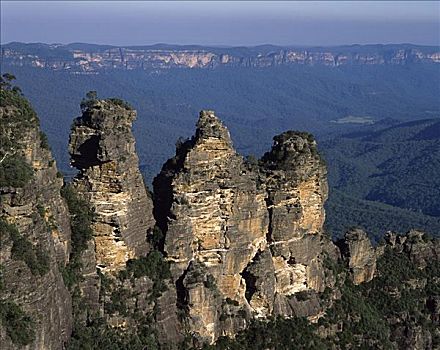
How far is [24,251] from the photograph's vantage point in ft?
84.8

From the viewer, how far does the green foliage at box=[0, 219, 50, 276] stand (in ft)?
84.0

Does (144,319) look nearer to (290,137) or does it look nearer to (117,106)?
(117,106)

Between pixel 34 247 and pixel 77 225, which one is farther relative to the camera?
pixel 77 225

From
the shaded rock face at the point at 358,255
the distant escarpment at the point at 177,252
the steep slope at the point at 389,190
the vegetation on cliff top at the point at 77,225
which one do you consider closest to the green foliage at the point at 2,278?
the distant escarpment at the point at 177,252

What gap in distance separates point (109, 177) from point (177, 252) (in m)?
5.27

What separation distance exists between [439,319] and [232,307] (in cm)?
1648

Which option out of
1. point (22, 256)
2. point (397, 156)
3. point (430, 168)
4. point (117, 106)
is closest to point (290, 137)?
point (117, 106)

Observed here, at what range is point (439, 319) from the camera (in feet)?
154

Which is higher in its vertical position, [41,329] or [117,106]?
[117,106]

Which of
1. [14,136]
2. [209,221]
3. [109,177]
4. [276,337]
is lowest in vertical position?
[276,337]

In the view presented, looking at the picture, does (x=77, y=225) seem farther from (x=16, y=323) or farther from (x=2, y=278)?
(x=16, y=323)

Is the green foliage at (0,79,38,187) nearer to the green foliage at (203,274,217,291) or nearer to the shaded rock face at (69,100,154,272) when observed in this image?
the shaded rock face at (69,100,154,272)

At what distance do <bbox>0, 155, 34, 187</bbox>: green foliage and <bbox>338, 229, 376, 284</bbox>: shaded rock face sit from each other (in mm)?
24431

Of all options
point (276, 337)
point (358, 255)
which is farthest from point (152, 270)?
point (358, 255)
